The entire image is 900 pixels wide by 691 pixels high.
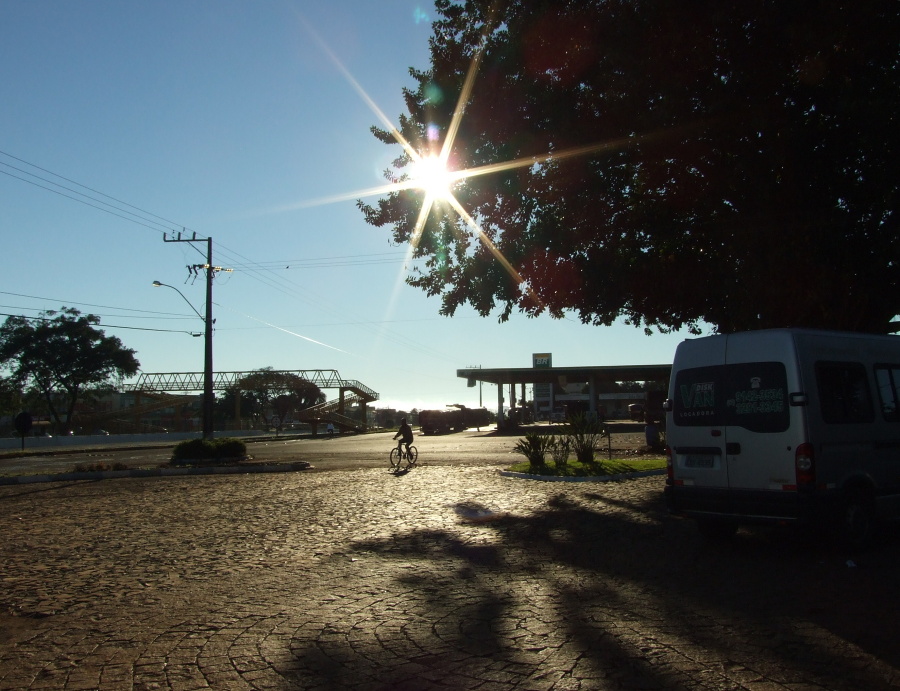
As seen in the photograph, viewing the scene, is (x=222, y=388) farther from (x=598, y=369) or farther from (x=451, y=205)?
(x=451, y=205)

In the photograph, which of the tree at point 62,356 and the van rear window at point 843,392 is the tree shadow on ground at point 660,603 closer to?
the van rear window at point 843,392

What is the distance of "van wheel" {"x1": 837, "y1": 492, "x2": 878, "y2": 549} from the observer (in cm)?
803

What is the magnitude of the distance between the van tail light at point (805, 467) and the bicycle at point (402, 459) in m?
14.9

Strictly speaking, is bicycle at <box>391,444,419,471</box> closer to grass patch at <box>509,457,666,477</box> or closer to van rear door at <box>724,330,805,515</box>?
grass patch at <box>509,457,666,477</box>

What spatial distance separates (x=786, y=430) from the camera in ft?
25.7

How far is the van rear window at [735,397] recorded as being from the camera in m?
7.98

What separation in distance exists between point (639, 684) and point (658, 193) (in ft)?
42.0

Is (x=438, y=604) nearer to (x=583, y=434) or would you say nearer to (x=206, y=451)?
(x=583, y=434)

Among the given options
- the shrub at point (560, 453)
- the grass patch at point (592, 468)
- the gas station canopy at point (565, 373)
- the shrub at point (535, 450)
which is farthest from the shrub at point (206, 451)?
the gas station canopy at point (565, 373)

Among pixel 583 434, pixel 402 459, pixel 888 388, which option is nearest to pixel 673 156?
pixel 888 388

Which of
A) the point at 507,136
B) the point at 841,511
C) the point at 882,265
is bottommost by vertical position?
the point at 841,511

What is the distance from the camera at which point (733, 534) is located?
31.0ft

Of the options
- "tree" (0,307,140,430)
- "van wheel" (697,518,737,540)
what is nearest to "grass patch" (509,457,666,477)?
"van wheel" (697,518,737,540)

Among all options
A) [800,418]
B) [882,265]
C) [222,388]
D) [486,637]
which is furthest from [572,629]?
[222,388]
